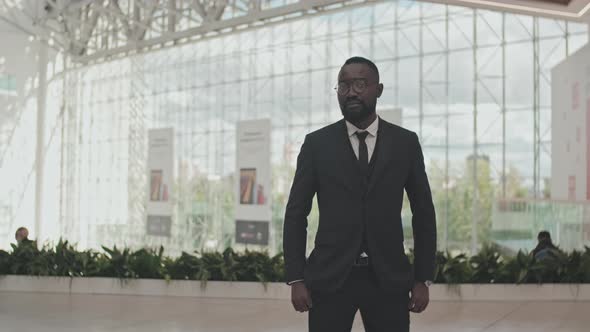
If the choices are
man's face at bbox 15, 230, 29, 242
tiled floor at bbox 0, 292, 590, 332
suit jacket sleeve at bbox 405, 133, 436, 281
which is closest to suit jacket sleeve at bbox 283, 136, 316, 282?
suit jacket sleeve at bbox 405, 133, 436, 281

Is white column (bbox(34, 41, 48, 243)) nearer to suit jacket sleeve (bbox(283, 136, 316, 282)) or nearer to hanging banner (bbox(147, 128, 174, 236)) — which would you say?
hanging banner (bbox(147, 128, 174, 236))

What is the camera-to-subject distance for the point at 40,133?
2861cm

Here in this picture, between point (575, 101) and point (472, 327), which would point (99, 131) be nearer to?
point (575, 101)

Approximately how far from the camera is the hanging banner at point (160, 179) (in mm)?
A: 21141

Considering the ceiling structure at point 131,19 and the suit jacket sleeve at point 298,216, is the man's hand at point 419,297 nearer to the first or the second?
the suit jacket sleeve at point 298,216

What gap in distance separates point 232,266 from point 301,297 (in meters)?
7.87

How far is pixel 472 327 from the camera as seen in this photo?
779 cm

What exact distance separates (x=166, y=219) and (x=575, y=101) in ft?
40.9

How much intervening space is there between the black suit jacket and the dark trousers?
5 centimetres

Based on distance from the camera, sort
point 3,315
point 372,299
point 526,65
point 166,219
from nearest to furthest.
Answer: point 372,299
point 3,315
point 166,219
point 526,65

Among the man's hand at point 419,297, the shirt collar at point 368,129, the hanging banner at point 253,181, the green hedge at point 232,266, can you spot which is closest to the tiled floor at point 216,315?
the green hedge at point 232,266

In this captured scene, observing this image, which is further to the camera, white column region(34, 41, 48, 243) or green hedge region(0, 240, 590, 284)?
white column region(34, 41, 48, 243)

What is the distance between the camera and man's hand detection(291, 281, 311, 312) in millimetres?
2844

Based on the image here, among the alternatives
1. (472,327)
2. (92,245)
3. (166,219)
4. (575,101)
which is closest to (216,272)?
(472,327)
